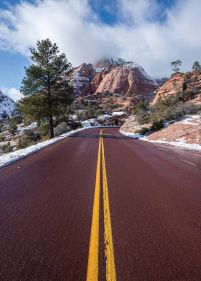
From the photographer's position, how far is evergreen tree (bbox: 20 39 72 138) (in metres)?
28.2

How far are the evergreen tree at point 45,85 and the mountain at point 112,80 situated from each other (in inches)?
4402

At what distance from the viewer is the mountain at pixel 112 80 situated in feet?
484

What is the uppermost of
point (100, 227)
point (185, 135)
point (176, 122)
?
point (176, 122)

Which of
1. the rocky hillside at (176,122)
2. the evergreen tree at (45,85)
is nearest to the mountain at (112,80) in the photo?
the rocky hillside at (176,122)

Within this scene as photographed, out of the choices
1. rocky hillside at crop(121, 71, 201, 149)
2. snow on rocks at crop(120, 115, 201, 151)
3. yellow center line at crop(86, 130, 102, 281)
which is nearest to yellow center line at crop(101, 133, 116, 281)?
yellow center line at crop(86, 130, 102, 281)

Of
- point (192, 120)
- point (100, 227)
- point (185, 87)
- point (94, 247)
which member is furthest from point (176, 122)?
point (185, 87)

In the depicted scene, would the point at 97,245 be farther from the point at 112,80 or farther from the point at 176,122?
the point at 112,80

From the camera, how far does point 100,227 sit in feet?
14.3

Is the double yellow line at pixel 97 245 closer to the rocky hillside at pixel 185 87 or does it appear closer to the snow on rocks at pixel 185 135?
the snow on rocks at pixel 185 135

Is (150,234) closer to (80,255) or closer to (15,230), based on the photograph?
(80,255)

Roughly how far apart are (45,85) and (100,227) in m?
27.0

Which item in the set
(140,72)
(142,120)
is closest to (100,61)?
(140,72)

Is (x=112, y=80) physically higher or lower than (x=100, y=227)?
higher

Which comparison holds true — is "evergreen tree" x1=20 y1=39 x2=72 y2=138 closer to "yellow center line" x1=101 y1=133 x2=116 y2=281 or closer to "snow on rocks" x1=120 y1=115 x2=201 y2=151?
"snow on rocks" x1=120 y1=115 x2=201 y2=151
